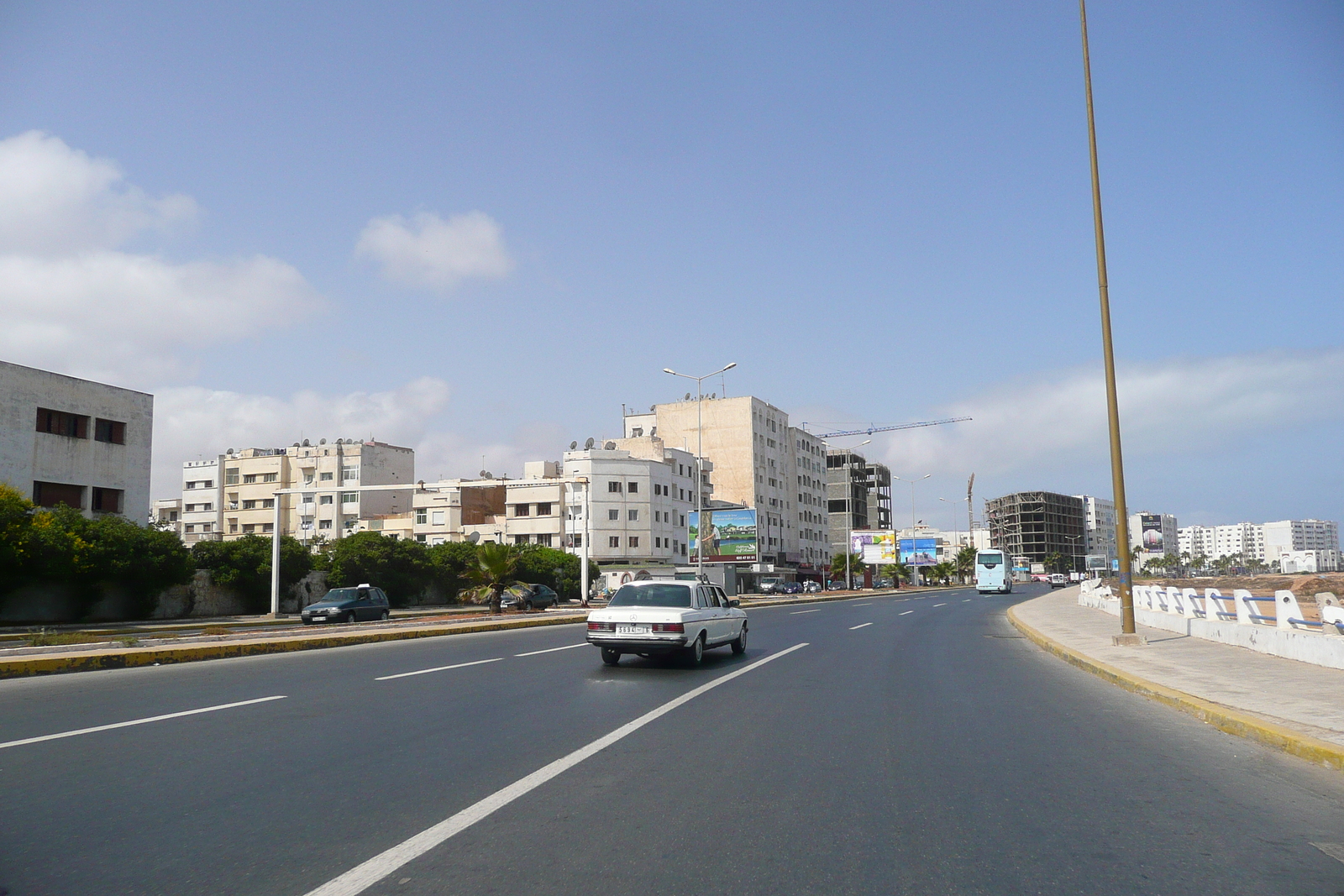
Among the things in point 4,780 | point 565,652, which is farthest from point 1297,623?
point 4,780

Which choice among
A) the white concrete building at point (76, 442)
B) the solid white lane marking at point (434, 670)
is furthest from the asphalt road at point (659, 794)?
the white concrete building at point (76, 442)

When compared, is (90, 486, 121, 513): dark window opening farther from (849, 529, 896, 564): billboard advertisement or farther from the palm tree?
(849, 529, 896, 564): billboard advertisement

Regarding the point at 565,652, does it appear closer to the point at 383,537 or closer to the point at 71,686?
the point at 71,686

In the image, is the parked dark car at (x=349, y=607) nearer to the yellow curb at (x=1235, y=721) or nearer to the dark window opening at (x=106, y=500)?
the dark window opening at (x=106, y=500)

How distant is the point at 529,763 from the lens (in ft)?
25.2

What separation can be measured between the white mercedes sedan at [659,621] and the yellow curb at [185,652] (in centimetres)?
748

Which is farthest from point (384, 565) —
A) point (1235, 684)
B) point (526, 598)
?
point (1235, 684)

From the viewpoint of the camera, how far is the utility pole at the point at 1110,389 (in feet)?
58.6

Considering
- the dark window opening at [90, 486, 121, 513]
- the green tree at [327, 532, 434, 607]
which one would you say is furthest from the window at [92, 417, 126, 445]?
the green tree at [327, 532, 434, 607]

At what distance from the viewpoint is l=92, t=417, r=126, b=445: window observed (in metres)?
52.6

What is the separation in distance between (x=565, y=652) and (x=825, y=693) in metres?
7.58

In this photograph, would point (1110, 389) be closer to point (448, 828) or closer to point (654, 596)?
point (654, 596)

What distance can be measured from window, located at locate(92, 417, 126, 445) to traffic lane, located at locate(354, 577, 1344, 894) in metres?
52.1

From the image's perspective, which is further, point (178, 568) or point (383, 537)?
point (383, 537)
